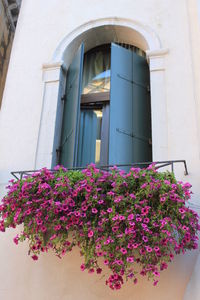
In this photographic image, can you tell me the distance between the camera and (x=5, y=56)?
Answer: 8.58 metres

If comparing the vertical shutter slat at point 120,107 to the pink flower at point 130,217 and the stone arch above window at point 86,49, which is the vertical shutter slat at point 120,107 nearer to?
the stone arch above window at point 86,49

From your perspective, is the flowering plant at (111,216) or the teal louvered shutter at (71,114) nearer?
the flowering plant at (111,216)

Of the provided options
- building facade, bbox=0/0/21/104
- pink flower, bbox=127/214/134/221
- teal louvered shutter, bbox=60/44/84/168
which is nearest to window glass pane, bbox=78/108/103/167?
teal louvered shutter, bbox=60/44/84/168

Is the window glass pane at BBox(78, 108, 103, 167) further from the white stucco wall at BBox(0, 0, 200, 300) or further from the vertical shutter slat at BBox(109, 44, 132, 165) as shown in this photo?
the white stucco wall at BBox(0, 0, 200, 300)

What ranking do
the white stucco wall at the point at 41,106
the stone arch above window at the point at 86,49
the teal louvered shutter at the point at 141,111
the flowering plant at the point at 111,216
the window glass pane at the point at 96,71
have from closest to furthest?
the flowering plant at the point at 111,216 → the white stucco wall at the point at 41,106 → the stone arch above window at the point at 86,49 → the teal louvered shutter at the point at 141,111 → the window glass pane at the point at 96,71

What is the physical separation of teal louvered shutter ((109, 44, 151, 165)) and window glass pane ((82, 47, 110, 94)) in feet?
1.63

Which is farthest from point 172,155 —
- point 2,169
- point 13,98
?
point 13,98

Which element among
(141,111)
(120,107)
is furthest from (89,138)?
(141,111)

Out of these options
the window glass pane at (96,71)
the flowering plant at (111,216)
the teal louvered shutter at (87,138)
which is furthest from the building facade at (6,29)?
the flowering plant at (111,216)

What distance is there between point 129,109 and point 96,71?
4.32 ft

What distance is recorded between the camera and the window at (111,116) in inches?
Answer: 188

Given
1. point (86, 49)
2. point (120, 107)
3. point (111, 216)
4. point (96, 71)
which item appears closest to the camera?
point (111, 216)

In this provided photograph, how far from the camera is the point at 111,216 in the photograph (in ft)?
10.6

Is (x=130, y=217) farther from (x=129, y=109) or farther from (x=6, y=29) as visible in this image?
(x=6, y=29)
